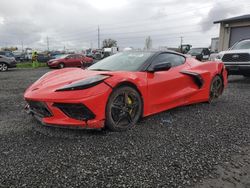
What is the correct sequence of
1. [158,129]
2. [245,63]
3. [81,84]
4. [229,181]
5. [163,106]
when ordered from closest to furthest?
[229,181] → [81,84] → [158,129] → [163,106] → [245,63]

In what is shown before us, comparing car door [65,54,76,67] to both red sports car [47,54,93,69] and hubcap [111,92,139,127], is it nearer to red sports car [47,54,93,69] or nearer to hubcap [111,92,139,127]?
red sports car [47,54,93,69]

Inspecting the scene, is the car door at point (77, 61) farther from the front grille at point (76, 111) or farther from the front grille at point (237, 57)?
the front grille at point (76, 111)

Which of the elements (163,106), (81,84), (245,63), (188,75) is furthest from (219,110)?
(245,63)

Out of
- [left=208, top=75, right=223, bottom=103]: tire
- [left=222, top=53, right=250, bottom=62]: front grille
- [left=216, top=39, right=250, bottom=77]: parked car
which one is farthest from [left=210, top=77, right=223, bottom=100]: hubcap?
[left=222, top=53, right=250, bottom=62]: front grille

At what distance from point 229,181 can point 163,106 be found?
6.01 feet

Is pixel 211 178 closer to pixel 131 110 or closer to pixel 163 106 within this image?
pixel 131 110

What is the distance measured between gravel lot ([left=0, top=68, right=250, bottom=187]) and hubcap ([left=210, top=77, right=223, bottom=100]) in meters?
1.19

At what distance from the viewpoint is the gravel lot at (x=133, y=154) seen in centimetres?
224

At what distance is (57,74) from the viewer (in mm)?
4070

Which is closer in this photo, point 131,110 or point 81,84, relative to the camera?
point 81,84

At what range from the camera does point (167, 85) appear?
4.00 metres

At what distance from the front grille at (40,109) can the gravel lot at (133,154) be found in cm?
25

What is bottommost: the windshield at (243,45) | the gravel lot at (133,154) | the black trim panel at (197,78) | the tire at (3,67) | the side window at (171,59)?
the tire at (3,67)

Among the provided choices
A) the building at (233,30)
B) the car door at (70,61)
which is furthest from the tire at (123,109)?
the building at (233,30)
